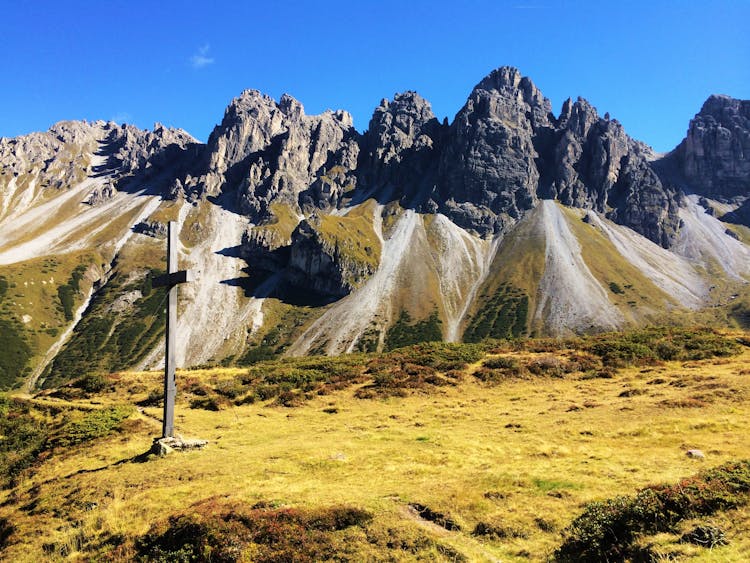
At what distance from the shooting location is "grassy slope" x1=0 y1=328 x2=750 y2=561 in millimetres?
12516

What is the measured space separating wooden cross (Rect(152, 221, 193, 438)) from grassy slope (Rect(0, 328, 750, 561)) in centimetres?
167

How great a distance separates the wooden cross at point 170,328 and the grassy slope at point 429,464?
1675 mm

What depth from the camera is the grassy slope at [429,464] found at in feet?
41.1

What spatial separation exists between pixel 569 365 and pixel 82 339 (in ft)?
697

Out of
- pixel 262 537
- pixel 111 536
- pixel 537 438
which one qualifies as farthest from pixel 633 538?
pixel 111 536

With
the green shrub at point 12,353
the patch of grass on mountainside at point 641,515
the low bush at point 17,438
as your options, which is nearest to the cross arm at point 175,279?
the low bush at point 17,438

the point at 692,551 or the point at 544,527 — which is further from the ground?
the point at 692,551

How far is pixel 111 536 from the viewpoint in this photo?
1270 cm

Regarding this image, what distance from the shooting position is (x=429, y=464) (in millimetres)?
17672

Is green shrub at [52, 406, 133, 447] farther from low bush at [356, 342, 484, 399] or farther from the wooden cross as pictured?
low bush at [356, 342, 484, 399]

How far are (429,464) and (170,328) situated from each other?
1363cm

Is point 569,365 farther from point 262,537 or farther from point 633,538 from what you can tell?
point 262,537

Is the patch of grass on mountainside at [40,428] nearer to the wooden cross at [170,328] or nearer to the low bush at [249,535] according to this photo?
the wooden cross at [170,328]

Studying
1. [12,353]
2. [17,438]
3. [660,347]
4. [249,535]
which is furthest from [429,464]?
[12,353]
